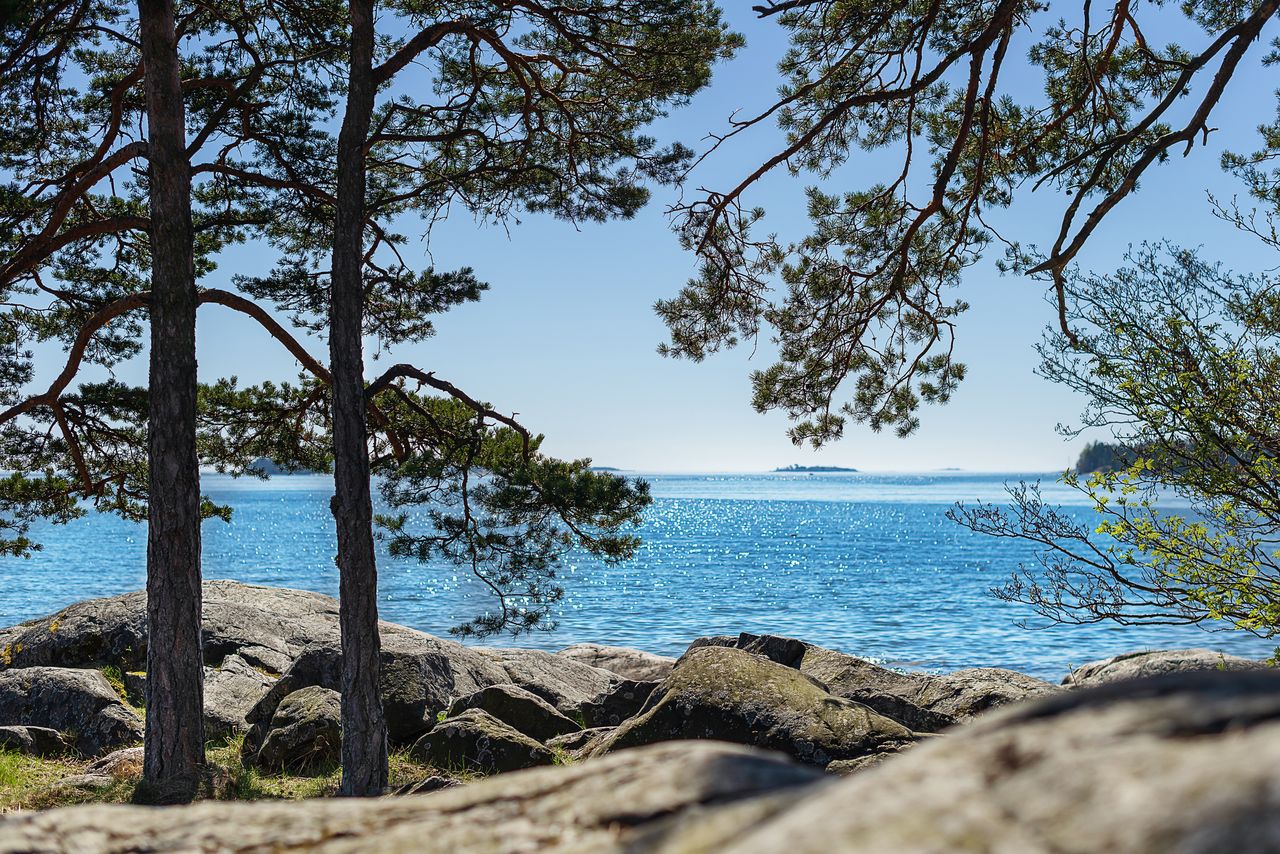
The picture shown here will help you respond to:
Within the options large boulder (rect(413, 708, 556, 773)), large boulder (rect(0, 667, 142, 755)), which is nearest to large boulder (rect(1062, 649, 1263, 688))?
large boulder (rect(413, 708, 556, 773))

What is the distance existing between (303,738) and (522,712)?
2176 mm

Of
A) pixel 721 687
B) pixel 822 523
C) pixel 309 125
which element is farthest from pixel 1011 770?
pixel 822 523

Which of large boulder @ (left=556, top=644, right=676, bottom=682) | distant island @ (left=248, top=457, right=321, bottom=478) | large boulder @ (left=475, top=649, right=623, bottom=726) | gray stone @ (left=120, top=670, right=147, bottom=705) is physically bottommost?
large boulder @ (left=556, top=644, right=676, bottom=682)

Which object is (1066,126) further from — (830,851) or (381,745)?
(830,851)

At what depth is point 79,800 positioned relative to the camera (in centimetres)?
744

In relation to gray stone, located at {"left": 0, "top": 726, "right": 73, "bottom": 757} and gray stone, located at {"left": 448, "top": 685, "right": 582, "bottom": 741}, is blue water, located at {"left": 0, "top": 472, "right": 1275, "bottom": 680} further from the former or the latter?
gray stone, located at {"left": 0, "top": 726, "right": 73, "bottom": 757}

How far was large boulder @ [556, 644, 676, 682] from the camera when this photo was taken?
15930 millimetres

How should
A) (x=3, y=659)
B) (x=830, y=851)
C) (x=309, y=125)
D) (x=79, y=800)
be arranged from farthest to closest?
1. (x=3, y=659)
2. (x=309, y=125)
3. (x=79, y=800)
4. (x=830, y=851)

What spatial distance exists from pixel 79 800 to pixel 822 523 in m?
81.6

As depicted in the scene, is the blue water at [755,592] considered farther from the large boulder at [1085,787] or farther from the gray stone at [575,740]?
the large boulder at [1085,787]

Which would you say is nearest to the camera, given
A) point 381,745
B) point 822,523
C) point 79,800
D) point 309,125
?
A: point 79,800

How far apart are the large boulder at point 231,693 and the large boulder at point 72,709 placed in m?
0.73

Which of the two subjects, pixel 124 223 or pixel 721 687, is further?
pixel 124 223

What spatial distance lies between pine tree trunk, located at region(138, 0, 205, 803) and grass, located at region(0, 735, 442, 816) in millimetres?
447
